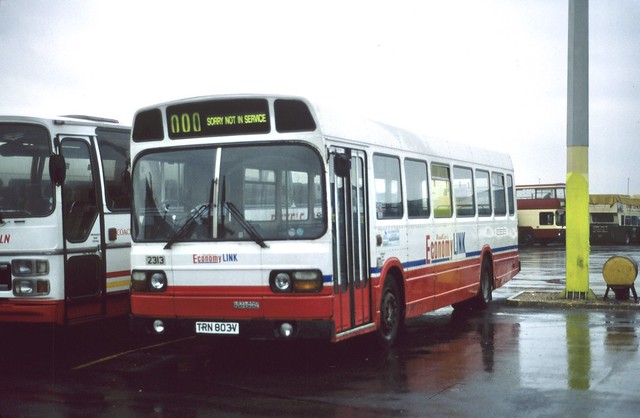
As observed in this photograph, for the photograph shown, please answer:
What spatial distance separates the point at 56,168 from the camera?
10961 mm

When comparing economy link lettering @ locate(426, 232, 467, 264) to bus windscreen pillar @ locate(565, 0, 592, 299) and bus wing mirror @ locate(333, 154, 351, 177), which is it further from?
bus wing mirror @ locate(333, 154, 351, 177)

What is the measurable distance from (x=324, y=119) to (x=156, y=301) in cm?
273

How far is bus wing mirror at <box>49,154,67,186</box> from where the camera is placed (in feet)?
35.9

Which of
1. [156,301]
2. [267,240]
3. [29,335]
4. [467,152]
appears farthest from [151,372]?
[467,152]

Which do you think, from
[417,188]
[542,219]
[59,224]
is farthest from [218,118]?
[542,219]

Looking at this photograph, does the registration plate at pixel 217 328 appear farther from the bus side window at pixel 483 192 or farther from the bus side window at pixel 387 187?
the bus side window at pixel 483 192

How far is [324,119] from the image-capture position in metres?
9.98

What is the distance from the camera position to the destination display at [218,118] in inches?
391

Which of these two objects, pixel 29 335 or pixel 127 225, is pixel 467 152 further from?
pixel 29 335

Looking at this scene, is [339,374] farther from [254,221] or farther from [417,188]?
[417,188]

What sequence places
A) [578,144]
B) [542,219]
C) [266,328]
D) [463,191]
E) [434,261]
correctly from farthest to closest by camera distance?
1. [542,219]
2. [578,144]
3. [463,191]
4. [434,261]
5. [266,328]

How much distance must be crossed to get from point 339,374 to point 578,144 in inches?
355

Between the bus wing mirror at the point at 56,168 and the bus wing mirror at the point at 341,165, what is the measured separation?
11.1 feet

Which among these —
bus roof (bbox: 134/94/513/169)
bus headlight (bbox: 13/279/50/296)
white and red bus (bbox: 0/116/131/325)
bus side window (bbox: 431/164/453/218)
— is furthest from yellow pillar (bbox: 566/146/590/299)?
bus headlight (bbox: 13/279/50/296)
